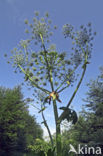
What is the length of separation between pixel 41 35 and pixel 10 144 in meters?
32.6

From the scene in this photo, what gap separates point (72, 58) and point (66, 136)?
35.6m

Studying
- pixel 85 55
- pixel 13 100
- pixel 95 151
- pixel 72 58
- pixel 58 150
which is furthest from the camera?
pixel 13 100

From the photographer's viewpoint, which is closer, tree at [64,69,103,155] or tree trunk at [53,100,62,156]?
tree trunk at [53,100,62,156]

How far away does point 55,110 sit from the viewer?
7.26 m

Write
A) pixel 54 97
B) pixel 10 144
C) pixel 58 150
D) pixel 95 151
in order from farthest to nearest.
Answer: pixel 10 144
pixel 95 151
pixel 54 97
pixel 58 150

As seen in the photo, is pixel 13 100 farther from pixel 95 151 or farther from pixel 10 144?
pixel 95 151

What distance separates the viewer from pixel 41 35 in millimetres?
10086

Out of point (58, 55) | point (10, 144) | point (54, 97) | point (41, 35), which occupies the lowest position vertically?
point (10, 144)

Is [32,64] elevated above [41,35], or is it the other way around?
[41,35]

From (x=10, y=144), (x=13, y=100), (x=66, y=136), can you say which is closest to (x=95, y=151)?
(x=66, y=136)

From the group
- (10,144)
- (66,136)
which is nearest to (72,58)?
(10,144)

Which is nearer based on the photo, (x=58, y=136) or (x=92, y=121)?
(x=58, y=136)

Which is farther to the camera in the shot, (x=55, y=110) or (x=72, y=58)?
(x=72, y=58)

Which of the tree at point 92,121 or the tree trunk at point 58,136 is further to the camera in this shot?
the tree at point 92,121
